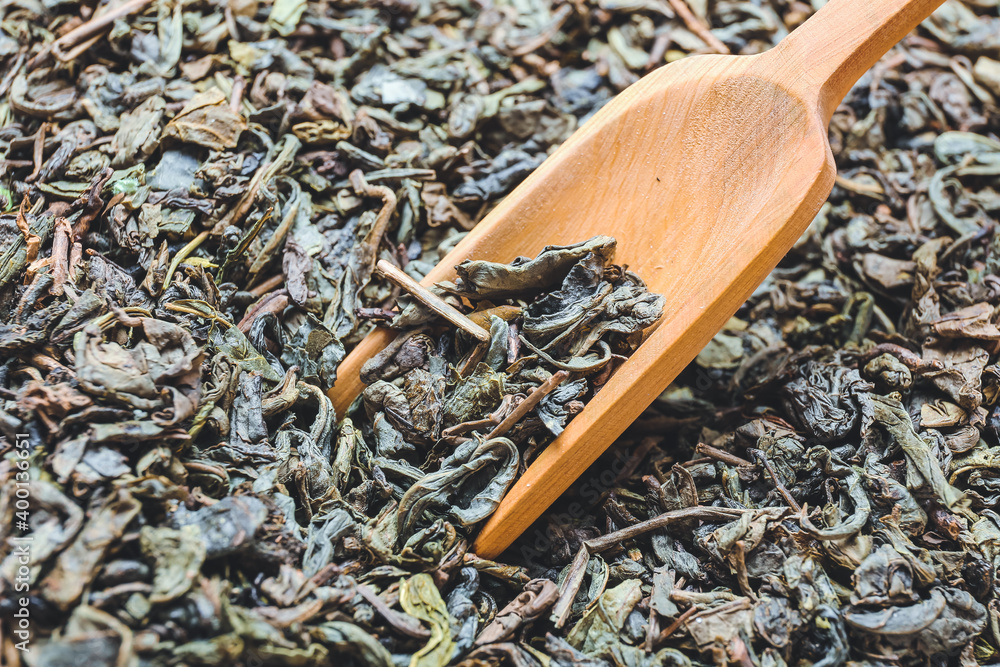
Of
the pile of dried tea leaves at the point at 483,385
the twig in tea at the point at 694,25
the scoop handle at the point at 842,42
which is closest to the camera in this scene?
the pile of dried tea leaves at the point at 483,385

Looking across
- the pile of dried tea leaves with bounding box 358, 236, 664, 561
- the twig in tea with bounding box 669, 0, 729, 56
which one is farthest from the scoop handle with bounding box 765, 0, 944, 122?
the twig in tea with bounding box 669, 0, 729, 56

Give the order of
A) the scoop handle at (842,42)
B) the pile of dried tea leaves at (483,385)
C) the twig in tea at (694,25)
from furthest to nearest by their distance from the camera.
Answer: the twig in tea at (694,25), the scoop handle at (842,42), the pile of dried tea leaves at (483,385)

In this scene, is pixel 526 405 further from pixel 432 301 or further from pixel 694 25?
pixel 694 25

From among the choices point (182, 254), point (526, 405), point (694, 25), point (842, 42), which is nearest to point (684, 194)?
point (842, 42)

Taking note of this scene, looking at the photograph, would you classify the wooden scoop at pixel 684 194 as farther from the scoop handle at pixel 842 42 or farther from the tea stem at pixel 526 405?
the tea stem at pixel 526 405

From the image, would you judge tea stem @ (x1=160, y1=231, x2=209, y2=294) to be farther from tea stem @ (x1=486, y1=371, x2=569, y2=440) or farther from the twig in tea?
the twig in tea

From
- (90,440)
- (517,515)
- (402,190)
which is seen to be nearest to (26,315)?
(90,440)

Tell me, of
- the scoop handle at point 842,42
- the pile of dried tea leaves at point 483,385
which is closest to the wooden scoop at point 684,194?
the scoop handle at point 842,42
